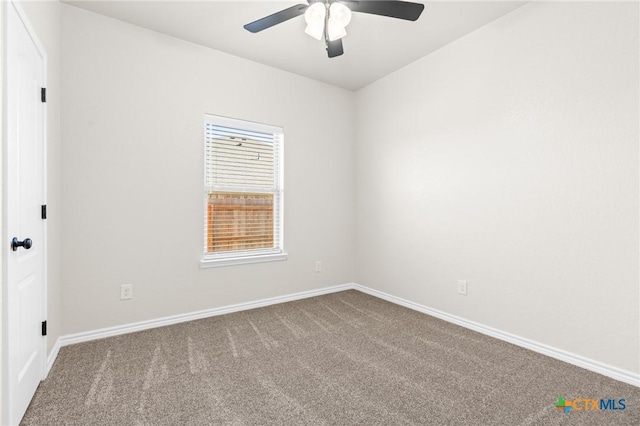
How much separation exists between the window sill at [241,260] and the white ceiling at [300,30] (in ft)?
7.11

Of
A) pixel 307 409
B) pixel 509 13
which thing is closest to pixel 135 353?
pixel 307 409

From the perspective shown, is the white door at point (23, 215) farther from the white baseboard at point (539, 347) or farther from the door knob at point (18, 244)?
the white baseboard at point (539, 347)

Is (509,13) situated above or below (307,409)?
above

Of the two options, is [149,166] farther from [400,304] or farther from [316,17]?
[400,304]

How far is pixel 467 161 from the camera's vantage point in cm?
295

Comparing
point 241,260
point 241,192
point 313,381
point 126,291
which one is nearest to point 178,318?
point 126,291

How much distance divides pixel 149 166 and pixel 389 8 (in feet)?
7.72

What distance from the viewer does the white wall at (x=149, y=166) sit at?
257 centimetres

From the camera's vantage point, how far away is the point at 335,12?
1956 mm

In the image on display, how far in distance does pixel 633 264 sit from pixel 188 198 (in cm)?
350

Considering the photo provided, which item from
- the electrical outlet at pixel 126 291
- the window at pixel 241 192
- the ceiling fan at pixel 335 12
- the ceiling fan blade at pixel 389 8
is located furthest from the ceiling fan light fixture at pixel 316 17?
the electrical outlet at pixel 126 291

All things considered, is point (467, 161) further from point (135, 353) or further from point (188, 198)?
point (135, 353)

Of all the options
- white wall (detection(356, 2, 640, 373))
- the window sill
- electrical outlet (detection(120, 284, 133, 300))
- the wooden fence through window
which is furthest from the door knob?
white wall (detection(356, 2, 640, 373))

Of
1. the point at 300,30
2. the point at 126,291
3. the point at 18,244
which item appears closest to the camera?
the point at 18,244
